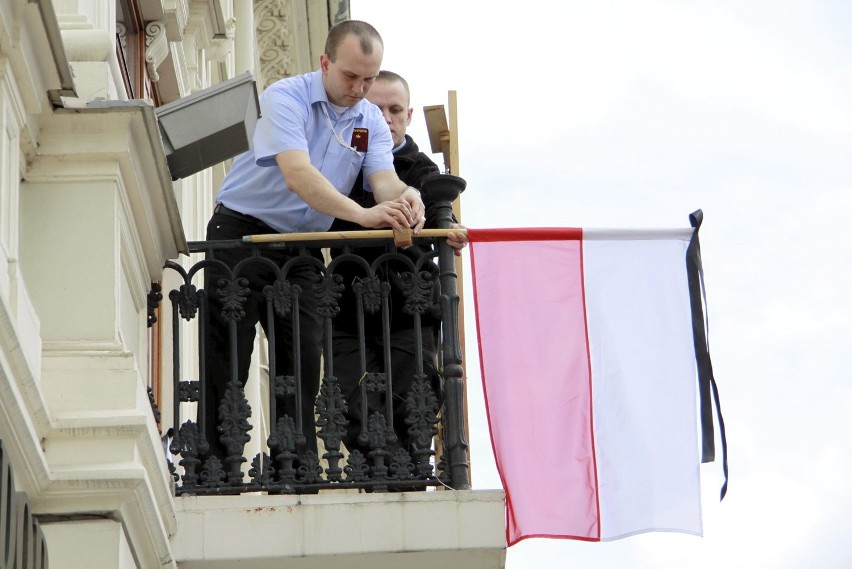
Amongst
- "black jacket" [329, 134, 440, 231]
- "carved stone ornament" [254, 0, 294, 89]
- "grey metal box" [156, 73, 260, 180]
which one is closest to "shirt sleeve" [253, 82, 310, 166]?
"black jacket" [329, 134, 440, 231]

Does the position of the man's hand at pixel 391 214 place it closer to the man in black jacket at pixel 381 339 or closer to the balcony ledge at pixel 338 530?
the man in black jacket at pixel 381 339

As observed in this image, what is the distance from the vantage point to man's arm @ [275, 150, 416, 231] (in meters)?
8.01

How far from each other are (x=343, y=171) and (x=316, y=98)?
32 centimetres

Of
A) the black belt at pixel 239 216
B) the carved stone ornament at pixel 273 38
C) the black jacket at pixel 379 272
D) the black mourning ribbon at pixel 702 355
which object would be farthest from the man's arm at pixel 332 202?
the carved stone ornament at pixel 273 38

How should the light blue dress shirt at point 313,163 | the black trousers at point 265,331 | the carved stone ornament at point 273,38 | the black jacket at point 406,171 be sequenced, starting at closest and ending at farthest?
the black trousers at point 265,331 → the light blue dress shirt at point 313,163 → the black jacket at point 406,171 → the carved stone ornament at point 273,38

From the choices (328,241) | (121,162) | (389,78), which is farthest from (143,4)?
(121,162)

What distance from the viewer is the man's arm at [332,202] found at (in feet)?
26.3

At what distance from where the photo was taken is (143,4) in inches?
394

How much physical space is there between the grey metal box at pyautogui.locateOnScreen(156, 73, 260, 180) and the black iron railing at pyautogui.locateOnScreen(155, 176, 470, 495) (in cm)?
57

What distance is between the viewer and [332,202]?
8000mm

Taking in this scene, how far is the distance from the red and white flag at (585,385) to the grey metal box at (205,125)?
148 centimetres

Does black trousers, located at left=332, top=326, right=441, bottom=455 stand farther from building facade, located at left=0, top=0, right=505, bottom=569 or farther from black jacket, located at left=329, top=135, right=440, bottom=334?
building facade, located at left=0, top=0, right=505, bottom=569

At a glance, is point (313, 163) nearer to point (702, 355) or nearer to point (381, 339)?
point (381, 339)

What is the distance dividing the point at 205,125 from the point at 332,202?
786 millimetres
